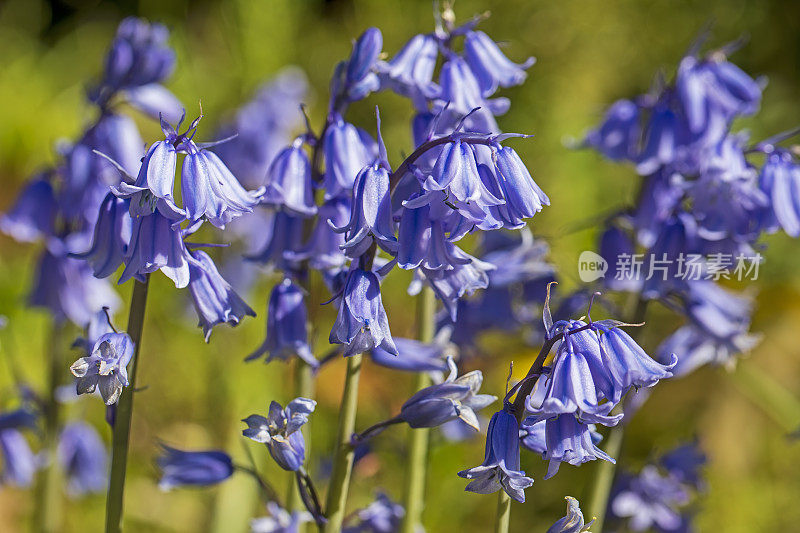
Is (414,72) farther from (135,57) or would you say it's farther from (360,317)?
(135,57)

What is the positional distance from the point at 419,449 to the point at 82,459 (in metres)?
1.07

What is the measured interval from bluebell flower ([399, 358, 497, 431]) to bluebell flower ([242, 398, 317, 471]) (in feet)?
0.58

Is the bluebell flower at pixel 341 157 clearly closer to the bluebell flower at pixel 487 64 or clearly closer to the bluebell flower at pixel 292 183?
the bluebell flower at pixel 292 183

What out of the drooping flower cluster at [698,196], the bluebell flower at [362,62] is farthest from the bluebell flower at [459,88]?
the drooping flower cluster at [698,196]

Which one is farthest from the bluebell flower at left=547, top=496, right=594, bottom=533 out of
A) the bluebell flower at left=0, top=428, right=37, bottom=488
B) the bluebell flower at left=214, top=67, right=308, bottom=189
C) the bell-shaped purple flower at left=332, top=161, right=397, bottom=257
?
the bluebell flower at left=214, top=67, right=308, bottom=189

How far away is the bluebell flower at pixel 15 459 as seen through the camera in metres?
2.14

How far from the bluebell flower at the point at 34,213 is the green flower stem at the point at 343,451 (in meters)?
1.07

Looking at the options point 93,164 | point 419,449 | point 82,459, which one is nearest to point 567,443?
point 419,449

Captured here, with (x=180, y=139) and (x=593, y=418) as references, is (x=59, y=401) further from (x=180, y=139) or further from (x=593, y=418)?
(x=593, y=418)

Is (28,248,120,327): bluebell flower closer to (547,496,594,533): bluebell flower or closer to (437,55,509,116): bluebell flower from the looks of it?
(437,55,509,116): bluebell flower

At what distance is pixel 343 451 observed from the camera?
153 centimetres

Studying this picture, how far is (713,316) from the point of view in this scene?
6.86 feet

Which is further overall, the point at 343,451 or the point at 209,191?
the point at 343,451

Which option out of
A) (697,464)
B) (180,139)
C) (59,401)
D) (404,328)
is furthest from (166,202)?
(404,328)
